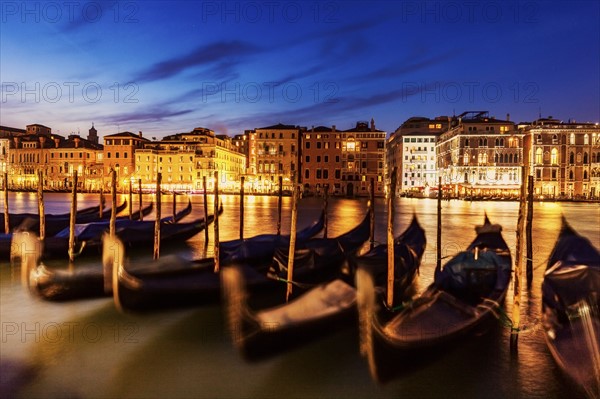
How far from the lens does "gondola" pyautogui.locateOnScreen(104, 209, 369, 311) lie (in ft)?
15.7

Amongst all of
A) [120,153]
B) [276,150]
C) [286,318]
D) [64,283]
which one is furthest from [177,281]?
[120,153]

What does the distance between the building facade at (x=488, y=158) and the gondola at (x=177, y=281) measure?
3922 cm

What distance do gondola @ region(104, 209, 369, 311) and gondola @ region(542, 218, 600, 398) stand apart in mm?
3048

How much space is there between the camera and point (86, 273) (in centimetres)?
530

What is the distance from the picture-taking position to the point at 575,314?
176 inches

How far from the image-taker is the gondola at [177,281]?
4785mm

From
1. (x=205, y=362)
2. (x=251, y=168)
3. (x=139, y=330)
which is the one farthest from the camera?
(x=251, y=168)

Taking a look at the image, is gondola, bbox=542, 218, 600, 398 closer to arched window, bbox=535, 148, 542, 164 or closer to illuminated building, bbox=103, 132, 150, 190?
arched window, bbox=535, 148, 542, 164

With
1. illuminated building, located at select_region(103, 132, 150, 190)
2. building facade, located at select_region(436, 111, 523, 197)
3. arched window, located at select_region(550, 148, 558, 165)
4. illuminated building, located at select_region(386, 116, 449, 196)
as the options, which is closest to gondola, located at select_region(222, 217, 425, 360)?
building facade, located at select_region(436, 111, 523, 197)

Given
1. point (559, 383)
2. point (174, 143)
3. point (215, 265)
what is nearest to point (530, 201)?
point (559, 383)

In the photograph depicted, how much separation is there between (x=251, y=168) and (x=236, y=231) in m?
33.0

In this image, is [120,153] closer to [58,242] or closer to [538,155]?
[538,155]

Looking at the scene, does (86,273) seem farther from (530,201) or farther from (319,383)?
(530,201)

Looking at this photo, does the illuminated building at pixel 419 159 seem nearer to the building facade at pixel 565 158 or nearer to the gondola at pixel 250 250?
the building facade at pixel 565 158
